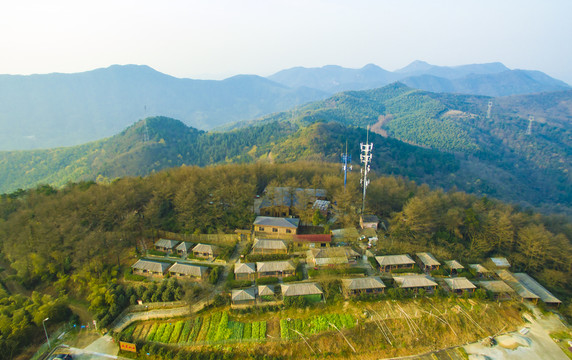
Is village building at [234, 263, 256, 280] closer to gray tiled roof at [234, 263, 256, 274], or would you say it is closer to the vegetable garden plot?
gray tiled roof at [234, 263, 256, 274]

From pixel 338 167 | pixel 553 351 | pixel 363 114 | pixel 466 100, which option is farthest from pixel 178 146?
pixel 466 100

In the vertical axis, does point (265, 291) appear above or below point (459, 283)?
above

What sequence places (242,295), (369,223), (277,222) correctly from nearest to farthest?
1. (242,295)
2. (277,222)
3. (369,223)

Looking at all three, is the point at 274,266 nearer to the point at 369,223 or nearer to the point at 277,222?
the point at 277,222

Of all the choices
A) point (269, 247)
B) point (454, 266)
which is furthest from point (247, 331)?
point (454, 266)

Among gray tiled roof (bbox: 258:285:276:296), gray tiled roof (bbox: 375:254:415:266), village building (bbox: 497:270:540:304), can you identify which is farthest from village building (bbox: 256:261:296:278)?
village building (bbox: 497:270:540:304)
